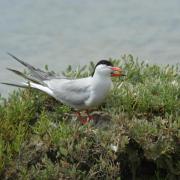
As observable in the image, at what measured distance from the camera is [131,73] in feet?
21.9

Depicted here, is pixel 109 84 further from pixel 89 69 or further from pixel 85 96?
pixel 89 69

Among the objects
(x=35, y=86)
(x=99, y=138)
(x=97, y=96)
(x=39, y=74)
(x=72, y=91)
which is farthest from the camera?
(x=39, y=74)

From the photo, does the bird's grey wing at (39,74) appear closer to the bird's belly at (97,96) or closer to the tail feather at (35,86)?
the tail feather at (35,86)

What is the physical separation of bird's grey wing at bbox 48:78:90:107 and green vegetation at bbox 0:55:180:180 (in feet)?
0.51

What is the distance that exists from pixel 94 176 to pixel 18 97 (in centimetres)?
125

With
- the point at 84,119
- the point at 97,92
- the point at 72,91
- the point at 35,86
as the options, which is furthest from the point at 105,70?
the point at 35,86

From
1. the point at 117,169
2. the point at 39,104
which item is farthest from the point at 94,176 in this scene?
the point at 39,104

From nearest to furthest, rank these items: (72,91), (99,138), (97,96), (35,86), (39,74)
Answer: (99,138) < (97,96) < (72,91) < (35,86) < (39,74)

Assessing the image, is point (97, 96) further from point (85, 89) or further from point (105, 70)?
point (105, 70)

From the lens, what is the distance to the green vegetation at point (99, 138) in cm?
521

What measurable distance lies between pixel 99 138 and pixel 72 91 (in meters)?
0.66

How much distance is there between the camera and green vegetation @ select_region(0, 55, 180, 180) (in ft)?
17.1

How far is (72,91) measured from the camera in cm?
585

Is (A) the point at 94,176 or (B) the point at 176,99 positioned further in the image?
(B) the point at 176,99
